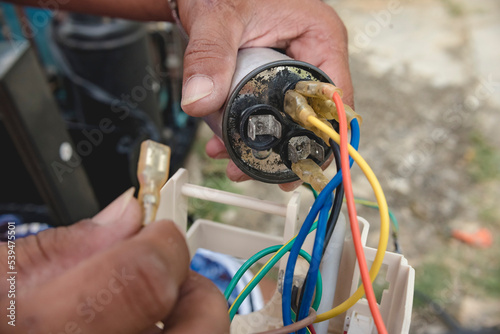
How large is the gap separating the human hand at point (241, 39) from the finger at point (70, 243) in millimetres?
221

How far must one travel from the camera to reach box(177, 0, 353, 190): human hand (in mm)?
534

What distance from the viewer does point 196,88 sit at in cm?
53

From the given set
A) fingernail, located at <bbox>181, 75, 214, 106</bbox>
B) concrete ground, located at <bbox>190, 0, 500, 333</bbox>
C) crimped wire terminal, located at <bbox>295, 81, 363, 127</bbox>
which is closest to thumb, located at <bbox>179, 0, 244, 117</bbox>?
fingernail, located at <bbox>181, 75, 214, 106</bbox>

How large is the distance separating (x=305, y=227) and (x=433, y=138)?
169cm

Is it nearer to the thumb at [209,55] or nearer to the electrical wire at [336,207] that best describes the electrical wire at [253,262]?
the electrical wire at [336,207]

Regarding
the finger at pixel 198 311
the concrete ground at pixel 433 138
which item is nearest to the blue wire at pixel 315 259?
the finger at pixel 198 311

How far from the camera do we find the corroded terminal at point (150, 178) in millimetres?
346

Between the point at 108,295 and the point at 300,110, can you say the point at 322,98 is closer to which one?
the point at 300,110

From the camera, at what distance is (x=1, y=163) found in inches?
43.1

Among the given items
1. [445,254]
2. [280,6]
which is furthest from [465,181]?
[280,6]

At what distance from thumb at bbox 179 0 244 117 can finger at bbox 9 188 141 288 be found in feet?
0.72

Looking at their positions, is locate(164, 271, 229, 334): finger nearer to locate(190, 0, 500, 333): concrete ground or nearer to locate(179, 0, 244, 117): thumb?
locate(179, 0, 244, 117): thumb

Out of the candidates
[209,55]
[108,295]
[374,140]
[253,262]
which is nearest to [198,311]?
[108,295]

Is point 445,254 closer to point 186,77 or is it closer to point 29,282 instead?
point 186,77
